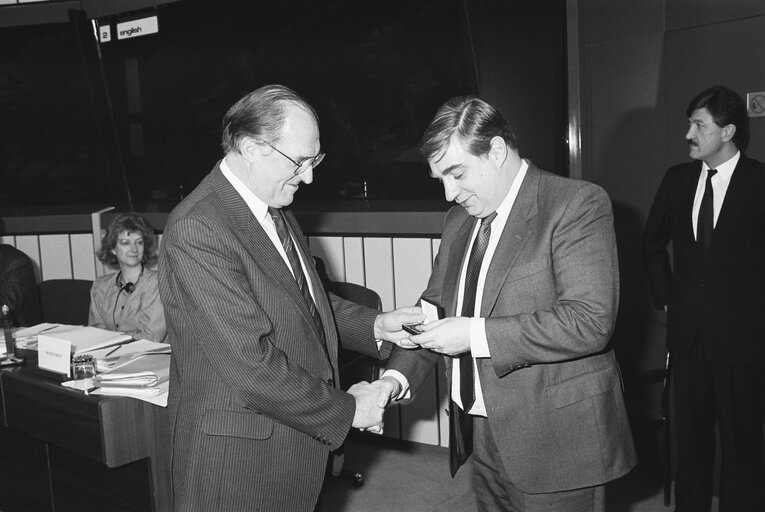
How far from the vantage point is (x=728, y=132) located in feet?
10.6

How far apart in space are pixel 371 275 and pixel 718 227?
1937 mm

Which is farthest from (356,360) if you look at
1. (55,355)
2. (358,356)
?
(55,355)

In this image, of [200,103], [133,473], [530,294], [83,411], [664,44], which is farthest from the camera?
[200,103]

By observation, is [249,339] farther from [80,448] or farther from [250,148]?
[80,448]

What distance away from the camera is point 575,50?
147 inches

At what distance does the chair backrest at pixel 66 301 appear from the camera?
473 cm

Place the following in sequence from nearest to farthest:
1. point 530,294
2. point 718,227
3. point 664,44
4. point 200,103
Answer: point 530,294, point 718,227, point 664,44, point 200,103

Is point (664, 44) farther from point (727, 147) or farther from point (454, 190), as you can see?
point (454, 190)

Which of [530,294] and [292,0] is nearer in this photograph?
[530,294]

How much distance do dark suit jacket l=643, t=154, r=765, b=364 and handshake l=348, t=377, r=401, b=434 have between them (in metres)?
1.69

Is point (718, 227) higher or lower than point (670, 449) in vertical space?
higher

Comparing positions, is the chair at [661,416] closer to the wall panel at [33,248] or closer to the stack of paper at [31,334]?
the stack of paper at [31,334]

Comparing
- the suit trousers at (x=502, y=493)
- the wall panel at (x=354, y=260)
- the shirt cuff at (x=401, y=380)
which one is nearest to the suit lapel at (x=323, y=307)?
the shirt cuff at (x=401, y=380)

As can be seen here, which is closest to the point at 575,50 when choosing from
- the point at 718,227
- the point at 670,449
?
the point at 718,227
